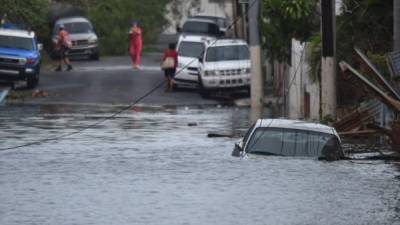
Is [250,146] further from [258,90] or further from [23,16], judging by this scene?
[23,16]

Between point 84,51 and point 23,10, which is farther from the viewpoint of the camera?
point 84,51

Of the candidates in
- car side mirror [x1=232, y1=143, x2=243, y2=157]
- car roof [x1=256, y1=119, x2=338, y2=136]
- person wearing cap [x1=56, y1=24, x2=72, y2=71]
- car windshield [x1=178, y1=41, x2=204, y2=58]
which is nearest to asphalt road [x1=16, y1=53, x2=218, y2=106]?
person wearing cap [x1=56, y1=24, x2=72, y2=71]

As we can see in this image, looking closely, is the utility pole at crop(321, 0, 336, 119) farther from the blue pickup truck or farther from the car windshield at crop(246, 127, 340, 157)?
the blue pickup truck

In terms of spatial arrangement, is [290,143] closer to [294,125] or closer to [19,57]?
[294,125]

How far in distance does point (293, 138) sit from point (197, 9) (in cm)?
5794

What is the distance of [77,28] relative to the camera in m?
59.9

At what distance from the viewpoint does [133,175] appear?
23797mm

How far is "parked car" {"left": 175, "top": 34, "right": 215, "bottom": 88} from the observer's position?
157 feet

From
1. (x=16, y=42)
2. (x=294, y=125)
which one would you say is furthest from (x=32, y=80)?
(x=294, y=125)

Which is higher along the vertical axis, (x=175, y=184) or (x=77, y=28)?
(x=77, y=28)

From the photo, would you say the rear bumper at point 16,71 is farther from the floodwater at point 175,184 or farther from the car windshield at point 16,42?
the floodwater at point 175,184

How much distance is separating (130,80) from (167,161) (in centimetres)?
2390

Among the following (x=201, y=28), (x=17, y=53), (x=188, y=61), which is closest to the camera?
(x=17, y=53)

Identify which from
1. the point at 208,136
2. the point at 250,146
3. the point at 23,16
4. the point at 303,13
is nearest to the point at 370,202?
the point at 250,146
